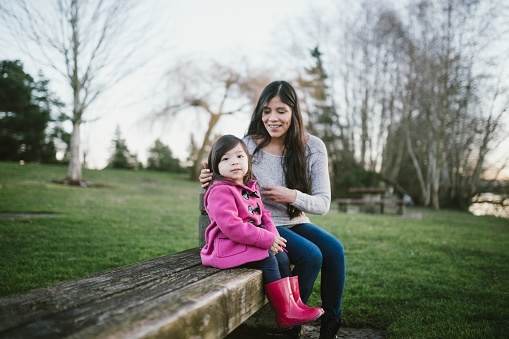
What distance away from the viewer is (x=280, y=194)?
7.15ft

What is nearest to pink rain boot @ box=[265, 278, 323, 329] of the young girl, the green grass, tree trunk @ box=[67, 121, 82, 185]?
the young girl

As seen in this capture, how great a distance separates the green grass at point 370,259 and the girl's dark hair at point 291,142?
1.18 meters

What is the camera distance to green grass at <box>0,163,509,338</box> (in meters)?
2.50

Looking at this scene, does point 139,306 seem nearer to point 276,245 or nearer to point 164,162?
point 276,245

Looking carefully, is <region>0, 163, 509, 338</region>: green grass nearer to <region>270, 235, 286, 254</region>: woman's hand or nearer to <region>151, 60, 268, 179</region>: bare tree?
<region>270, 235, 286, 254</region>: woman's hand

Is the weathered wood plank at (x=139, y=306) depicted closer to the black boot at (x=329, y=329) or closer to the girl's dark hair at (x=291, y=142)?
the black boot at (x=329, y=329)

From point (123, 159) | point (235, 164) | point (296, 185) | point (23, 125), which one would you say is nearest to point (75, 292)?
point (235, 164)

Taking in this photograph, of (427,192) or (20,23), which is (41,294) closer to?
(20,23)

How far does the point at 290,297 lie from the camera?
68.7 inches

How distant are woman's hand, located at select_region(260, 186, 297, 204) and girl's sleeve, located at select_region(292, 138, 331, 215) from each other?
0.06 metres

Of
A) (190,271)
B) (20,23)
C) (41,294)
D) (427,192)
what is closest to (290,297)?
(190,271)

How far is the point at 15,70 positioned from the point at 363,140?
598 inches

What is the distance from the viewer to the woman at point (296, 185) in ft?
6.69

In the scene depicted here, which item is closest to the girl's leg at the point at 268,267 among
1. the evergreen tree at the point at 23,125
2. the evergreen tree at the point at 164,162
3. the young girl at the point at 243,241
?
the young girl at the point at 243,241
